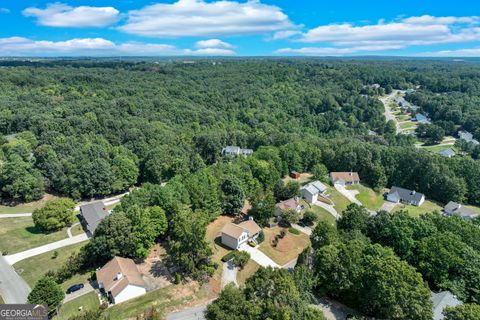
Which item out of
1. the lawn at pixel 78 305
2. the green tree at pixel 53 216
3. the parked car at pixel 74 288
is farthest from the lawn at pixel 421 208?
the green tree at pixel 53 216

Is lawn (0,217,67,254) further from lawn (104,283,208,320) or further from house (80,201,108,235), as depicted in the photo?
lawn (104,283,208,320)

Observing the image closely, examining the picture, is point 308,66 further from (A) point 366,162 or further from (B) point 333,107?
(A) point 366,162

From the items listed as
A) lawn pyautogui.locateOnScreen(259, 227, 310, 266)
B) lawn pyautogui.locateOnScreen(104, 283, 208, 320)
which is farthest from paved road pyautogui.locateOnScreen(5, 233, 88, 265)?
lawn pyautogui.locateOnScreen(259, 227, 310, 266)

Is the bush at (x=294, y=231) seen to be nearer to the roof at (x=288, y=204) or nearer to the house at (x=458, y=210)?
the roof at (x=288, y=204)

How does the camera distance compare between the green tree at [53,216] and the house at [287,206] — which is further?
the house at [287,206]

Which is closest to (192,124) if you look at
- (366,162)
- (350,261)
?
(366,162)

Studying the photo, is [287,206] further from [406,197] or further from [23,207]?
[23,207]
